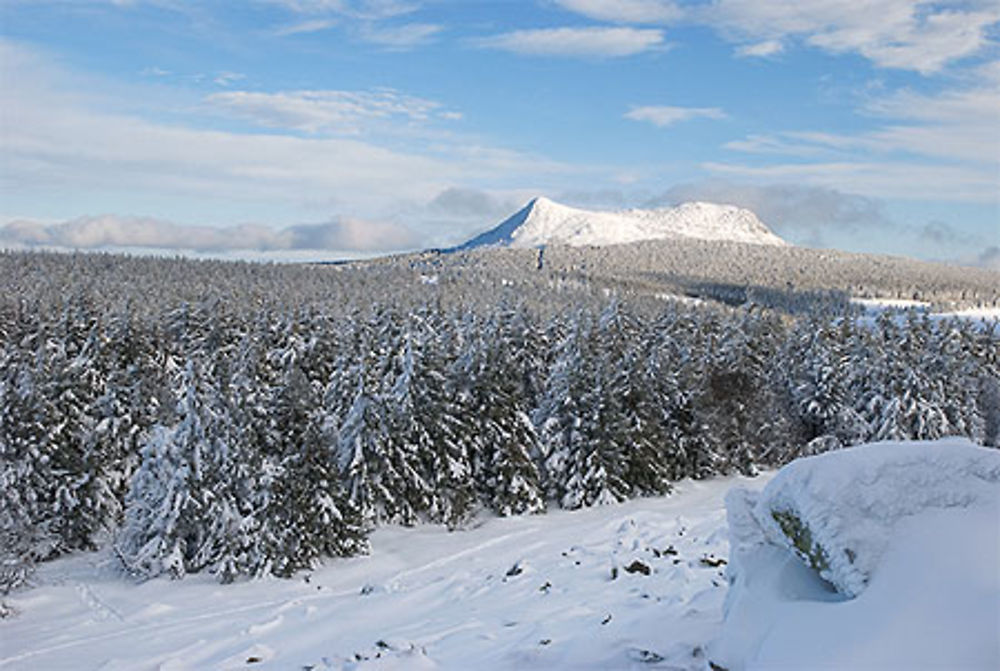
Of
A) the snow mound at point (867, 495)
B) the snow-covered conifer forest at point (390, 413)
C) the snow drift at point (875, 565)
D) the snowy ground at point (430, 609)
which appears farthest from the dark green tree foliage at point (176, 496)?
the snow mound at point (867, 495)

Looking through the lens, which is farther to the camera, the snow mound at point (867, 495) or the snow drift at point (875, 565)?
the snow mound at point (867, 495)

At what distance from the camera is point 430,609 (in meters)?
16.3

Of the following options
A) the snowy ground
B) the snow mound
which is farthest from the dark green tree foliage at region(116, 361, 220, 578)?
the snow mound

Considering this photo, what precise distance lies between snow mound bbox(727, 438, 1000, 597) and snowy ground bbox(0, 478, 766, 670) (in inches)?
97.6

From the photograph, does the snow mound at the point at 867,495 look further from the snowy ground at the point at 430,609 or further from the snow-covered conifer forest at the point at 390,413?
the snow-covered conifer forest at the point at 390,413

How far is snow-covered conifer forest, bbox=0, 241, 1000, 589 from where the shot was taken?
27.8m

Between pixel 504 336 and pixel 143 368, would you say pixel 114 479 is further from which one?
pixel 504 336

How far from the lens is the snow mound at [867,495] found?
24.9ft

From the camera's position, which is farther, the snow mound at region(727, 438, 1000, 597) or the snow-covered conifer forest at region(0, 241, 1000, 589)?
the snow-covered conifer forest at region(0, 241, 1000, 589)

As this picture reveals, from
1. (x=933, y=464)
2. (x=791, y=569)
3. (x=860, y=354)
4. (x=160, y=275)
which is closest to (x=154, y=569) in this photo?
(x=791, y=569)

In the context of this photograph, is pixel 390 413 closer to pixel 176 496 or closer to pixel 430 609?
pixel 176 496

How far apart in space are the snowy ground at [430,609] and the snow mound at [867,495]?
2478 mm

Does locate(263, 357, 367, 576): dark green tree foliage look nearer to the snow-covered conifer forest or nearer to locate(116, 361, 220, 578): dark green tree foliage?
the snow-covered conifer forest

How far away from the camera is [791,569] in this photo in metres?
8.54
